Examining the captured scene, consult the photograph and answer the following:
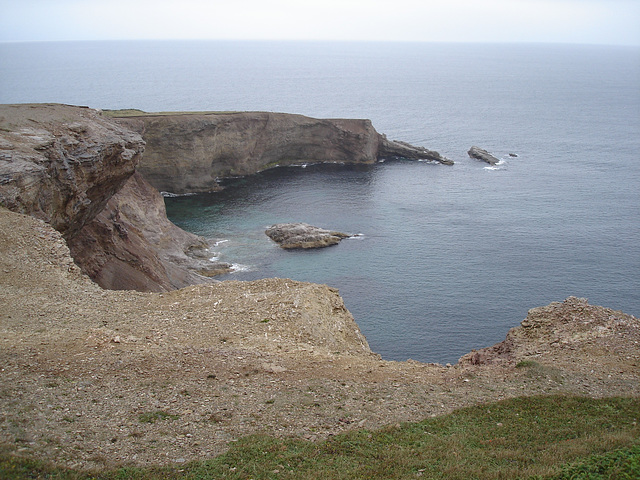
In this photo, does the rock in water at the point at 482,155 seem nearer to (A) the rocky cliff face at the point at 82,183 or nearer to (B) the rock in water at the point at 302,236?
(B) the rock in water at the point at 302,236

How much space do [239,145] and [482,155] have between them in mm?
61232

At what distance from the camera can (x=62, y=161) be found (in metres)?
46.2

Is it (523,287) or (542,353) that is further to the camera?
(523,287)

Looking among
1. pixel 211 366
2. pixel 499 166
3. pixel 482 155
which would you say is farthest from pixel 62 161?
pixel 482 155

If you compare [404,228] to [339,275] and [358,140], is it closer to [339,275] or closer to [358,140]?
[339,275]

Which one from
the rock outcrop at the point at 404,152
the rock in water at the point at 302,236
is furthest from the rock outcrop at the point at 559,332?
the rock outcrop at the point at 404,152

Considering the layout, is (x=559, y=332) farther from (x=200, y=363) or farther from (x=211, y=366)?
(x=200, y=363)

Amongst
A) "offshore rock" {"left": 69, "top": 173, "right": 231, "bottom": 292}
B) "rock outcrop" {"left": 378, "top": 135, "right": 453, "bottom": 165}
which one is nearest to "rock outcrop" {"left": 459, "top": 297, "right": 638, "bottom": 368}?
"offshore rock" {"left": 69, "top": 173, "right": 231, "bottom": 292}

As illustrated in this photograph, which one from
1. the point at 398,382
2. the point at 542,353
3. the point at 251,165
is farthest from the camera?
the point at 251,165

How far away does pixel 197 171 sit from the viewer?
115125 mm

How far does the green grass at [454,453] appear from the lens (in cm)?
1861

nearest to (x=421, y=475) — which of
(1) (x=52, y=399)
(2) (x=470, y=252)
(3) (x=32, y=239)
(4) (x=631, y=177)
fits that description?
(1) (x=52, y=399)

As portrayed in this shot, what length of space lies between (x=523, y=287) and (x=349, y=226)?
110 feet

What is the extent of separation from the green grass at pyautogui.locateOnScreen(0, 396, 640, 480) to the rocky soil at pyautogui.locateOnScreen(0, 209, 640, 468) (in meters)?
0.96
